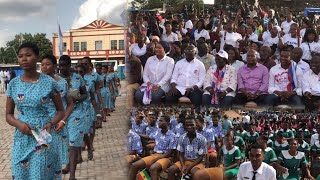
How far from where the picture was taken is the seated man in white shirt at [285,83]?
11.4 ft

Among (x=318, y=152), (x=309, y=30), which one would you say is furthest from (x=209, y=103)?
(x=309, y=30)

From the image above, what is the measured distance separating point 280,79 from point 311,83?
0.25m

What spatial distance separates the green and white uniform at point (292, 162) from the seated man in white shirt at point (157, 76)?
1113 mm

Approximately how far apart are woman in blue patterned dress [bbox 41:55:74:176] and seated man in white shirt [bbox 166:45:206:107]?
3.66ft

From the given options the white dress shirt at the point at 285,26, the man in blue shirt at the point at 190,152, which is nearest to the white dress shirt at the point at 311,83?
the man in blue shirt at the point at 190,152

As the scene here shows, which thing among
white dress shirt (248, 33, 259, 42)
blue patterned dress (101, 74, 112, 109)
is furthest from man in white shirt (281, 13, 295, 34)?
blue patterned dress (101, 74, 112, 109)

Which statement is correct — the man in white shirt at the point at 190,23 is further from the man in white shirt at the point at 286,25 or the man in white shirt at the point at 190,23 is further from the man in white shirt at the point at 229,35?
the man in white shirt at the point at 286,25

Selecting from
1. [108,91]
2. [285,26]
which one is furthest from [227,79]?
[108,91]

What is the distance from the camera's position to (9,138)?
1082 centimetres

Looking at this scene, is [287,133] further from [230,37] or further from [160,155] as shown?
[230,37]

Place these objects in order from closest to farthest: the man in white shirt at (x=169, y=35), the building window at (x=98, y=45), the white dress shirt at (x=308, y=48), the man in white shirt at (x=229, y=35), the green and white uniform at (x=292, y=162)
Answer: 1. the green and white uniform at (x=292, y=162)
2. the white dress shirt at (x=308, y=48)
3. the man in white shirt at (x=169, y=35)
4. the man in white shirt at (x=229, y=35)
5. the building window at (x=98, y=45)

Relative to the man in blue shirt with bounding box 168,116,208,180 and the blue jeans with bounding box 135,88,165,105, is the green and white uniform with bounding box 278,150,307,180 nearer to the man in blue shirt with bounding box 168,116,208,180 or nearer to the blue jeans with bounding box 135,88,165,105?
the man in blue shirt with bounding box 168,116,208,180

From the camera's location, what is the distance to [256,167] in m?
3.88

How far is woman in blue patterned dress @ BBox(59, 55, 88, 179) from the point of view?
20.5 ft
